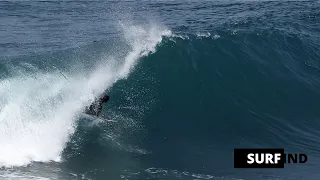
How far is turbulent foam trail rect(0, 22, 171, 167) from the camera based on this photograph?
1800 cm

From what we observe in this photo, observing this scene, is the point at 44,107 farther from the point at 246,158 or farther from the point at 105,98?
the point at 246,158

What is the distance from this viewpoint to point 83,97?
21.5 m

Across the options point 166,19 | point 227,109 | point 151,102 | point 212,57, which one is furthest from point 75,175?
point 166,19

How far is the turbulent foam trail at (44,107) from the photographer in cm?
1800

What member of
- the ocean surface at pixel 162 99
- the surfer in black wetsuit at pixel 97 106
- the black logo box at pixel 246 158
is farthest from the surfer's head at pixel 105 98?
the black logo box at pixel 246 158

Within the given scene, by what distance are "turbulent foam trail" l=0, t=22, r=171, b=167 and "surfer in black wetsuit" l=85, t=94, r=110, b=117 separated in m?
0.39

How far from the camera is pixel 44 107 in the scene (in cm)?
2034

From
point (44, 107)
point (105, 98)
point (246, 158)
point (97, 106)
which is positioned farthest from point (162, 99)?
point (246, 158)

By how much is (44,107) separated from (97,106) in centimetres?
208

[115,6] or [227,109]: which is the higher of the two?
[115,6]

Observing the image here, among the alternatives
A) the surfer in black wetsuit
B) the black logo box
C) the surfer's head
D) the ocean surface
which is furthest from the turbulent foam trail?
the black logo box

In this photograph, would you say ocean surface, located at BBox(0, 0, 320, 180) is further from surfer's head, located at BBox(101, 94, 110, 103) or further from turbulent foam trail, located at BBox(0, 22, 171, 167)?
surfer's head, located at BBox(101, 94, 110, 103)

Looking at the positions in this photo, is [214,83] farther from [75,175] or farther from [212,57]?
[75,175]

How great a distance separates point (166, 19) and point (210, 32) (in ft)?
26.8
